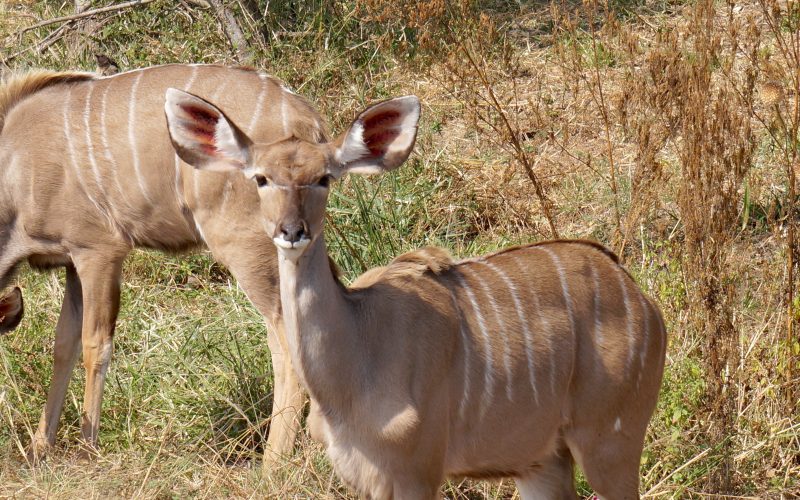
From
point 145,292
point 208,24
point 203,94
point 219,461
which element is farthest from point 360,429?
point 208,24

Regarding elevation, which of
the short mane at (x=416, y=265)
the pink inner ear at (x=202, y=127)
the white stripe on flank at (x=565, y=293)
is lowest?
the white stripe on flank at (x=565, y=293)

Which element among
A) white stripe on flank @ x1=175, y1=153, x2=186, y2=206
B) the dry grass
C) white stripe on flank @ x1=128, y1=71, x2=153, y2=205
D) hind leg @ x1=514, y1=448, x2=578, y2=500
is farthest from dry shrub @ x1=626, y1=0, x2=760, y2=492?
white stripe on flank @ x1=128, y1=71, x2=153, y2=205

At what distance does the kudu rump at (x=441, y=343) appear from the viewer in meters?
2.88

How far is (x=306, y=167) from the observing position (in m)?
2.81

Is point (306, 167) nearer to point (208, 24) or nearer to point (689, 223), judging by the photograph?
point (689, 223)

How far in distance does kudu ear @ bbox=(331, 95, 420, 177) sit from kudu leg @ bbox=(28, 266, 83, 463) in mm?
1843

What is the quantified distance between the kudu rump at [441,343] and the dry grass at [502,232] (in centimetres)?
58

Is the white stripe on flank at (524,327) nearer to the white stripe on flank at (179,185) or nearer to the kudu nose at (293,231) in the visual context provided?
the kudu nose at (293,231)

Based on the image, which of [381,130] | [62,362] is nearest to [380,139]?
[381,130]

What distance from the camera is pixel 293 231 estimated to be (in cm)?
269

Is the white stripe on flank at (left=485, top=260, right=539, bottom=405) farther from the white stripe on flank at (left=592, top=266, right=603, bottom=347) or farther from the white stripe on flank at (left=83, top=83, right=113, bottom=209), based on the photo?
the white stripe on flank at (left=83, top=83, right=113, bottom=209)

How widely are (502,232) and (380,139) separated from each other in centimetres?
236

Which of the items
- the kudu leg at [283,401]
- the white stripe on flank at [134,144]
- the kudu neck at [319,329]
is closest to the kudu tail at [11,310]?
the white stripe on flank at [134,144]

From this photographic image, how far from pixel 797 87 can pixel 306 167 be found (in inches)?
67.5
